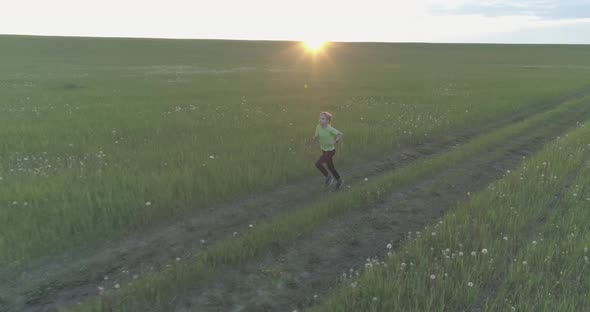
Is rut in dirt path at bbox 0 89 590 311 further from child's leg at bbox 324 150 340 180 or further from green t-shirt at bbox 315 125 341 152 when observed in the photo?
green t-shirt at bbox 315 125 341 152

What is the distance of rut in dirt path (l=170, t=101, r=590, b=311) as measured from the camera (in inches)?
167

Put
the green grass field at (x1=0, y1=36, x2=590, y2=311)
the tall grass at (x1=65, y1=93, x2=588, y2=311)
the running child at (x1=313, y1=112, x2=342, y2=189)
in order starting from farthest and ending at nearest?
the running child at (x1=313, y1=112, x2=342, y2=189)
the green grass field at (x1=0, y1=36, x2=590, y2=311)
the tall grass at (x1=65, y1=93, x2=588, y2=311)

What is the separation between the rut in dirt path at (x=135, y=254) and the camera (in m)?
4.39

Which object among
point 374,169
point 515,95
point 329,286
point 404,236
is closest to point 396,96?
point 515,95

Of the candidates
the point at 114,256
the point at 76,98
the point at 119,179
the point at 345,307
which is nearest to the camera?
the point at 345,307

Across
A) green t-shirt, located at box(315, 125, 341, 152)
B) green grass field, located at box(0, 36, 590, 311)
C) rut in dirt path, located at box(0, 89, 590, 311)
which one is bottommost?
rut in dirt path, located at box(0, 89, 590, 311)

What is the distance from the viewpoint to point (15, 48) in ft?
234

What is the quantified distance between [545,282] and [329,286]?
258cm

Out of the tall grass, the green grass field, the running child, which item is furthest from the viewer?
the running child

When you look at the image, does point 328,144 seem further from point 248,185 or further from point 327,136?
point 248,185

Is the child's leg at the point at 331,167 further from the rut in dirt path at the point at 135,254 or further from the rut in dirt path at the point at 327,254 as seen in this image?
the rut in dirt path at the point at 327,254

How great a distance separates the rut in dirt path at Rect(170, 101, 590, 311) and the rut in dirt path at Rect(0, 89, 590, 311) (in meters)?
1.05

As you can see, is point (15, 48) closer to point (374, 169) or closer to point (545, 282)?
point (374, 169)

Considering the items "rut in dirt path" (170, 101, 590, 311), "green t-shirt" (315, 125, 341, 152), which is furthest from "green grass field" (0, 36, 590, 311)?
"green t-shirt" (315, 125, 341, 152)
